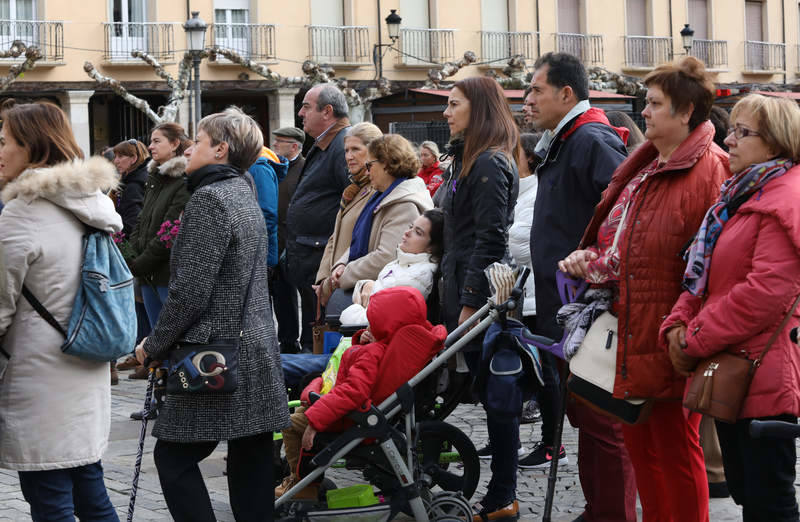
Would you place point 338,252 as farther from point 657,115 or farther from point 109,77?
point 109,77

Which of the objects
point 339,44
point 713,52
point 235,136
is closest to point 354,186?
point 235,136

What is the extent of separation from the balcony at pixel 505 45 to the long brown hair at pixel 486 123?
2930 cm

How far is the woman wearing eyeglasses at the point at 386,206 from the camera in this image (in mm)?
6453

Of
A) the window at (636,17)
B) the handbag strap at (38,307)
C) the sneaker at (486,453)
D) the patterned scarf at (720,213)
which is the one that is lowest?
the sneaker at (486,453)

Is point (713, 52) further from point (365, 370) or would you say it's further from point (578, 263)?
point (578, 263)

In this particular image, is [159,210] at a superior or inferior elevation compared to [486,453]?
superior

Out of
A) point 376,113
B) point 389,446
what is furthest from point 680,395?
point 376,113

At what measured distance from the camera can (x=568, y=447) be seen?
273 inches

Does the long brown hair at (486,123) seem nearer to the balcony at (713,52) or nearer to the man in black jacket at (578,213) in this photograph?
the man in black jacket at (578,213)

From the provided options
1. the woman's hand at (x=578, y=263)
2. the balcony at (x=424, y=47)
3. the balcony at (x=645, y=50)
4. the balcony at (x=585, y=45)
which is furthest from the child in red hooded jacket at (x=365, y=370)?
the balcony at (x=645, y=50)

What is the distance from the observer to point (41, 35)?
29.2 meters

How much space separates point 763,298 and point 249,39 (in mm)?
28680

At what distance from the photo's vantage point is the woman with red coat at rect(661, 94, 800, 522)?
3783 millimetres

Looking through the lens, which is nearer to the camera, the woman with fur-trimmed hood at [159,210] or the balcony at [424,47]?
the woman with fur-trimmed hood at [159,210]
